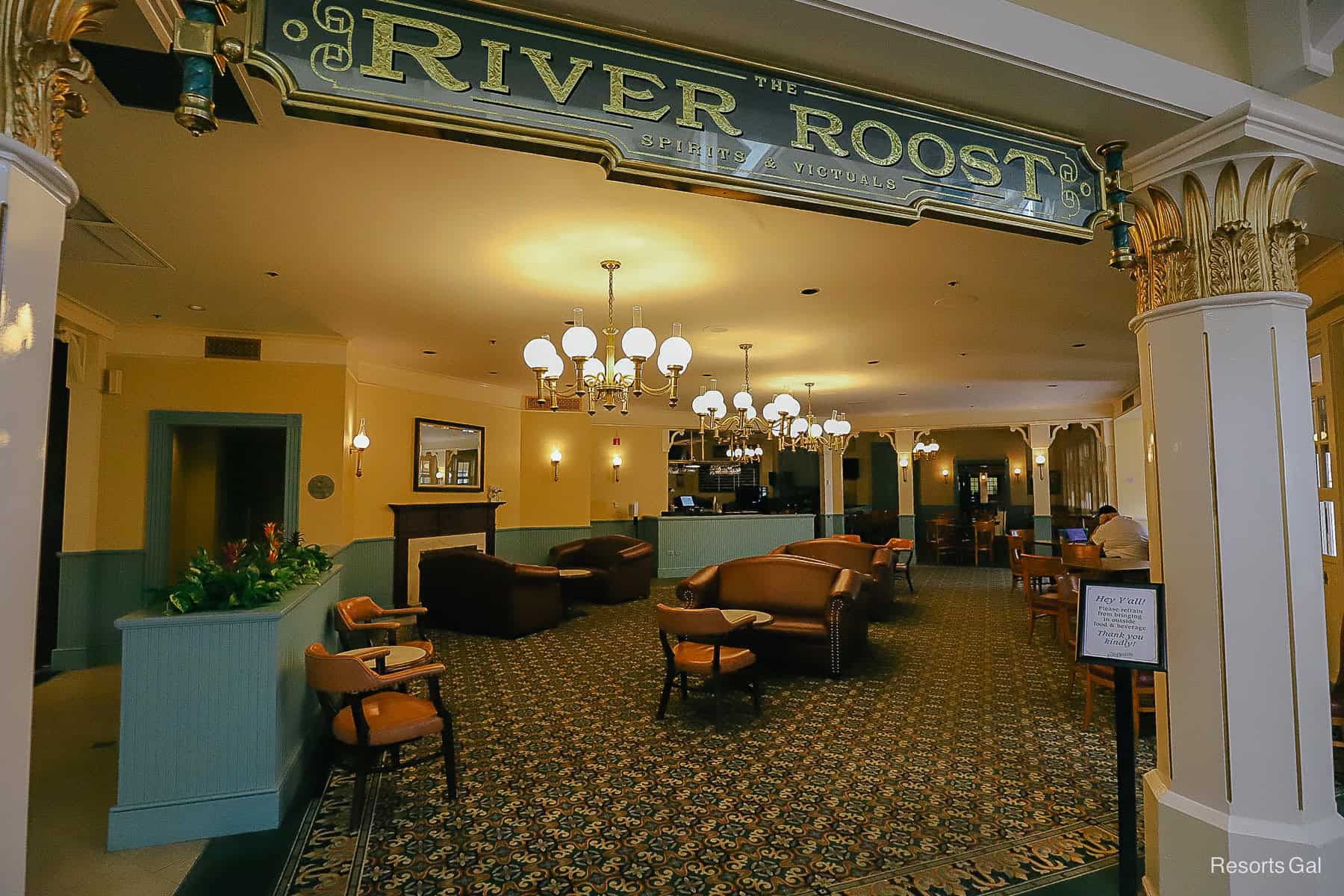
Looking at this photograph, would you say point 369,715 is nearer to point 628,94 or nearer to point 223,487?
point 628,94

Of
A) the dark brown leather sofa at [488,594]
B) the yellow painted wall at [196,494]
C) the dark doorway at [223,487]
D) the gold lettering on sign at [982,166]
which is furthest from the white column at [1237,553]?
the yellow painted wall at [196,494]

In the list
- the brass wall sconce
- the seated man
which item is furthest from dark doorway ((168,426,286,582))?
the seated man

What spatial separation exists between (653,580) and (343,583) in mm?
5374

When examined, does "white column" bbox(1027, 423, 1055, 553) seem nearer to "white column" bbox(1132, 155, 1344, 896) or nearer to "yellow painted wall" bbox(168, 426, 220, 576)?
"white column" bbox(1132, 155, 1344, 896)

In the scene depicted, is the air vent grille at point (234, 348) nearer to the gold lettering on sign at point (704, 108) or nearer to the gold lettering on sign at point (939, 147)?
the gold lettering on sign at point (704, 108)

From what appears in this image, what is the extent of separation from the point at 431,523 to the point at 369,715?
5548 mm

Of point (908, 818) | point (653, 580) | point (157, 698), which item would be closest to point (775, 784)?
point (908, 818)

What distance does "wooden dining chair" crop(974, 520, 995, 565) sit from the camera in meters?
14.0

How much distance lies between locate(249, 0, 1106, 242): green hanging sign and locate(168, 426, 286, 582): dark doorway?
7.57m

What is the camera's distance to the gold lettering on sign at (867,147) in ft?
6.37

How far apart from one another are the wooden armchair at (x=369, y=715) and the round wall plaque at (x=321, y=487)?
349cm

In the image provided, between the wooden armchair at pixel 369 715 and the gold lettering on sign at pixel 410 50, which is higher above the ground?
the gold lettering on sign at pixel 410 50

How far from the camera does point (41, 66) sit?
4.55 ft

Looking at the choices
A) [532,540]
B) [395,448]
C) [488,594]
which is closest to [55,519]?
[395,448]
